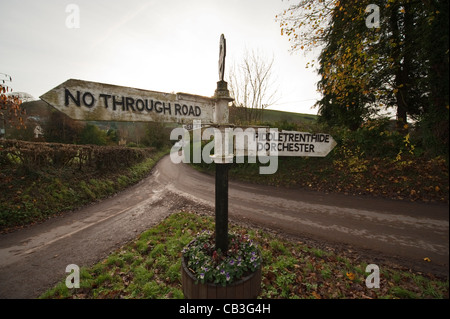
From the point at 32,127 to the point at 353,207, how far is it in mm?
24614

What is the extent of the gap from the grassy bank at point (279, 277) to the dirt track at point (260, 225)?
0.49 metres

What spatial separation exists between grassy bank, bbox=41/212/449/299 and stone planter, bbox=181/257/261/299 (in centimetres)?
72

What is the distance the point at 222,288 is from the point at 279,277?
5.24ft

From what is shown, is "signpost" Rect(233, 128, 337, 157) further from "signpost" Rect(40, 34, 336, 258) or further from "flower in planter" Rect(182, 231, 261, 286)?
"flower in planter" Rect(182, 231, 261, 286)

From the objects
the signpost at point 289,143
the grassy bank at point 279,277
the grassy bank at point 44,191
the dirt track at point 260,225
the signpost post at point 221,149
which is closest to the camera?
the signpost post at point 221,149

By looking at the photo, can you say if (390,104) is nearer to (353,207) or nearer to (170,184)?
(353,207)

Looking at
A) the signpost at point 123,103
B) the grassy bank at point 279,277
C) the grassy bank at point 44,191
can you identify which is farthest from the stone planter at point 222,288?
the grassy bank at point 44,191

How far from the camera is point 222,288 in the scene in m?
2.24

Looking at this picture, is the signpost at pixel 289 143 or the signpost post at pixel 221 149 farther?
the signpost at pixel 289 143

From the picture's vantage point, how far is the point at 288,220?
572 centimetres

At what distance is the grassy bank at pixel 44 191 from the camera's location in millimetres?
6182

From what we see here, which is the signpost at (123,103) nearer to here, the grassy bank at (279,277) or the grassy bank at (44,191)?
the grassy bank at (279,277)

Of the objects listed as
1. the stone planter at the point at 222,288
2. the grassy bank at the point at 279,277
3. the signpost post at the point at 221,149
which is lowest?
the grassy bank at the point at 279,277

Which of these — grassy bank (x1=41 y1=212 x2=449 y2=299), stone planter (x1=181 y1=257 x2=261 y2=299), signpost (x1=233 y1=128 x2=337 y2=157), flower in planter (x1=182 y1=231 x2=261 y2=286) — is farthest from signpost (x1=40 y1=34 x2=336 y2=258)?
signpost (x1=233 y1=128 x2=337 y2=157)
